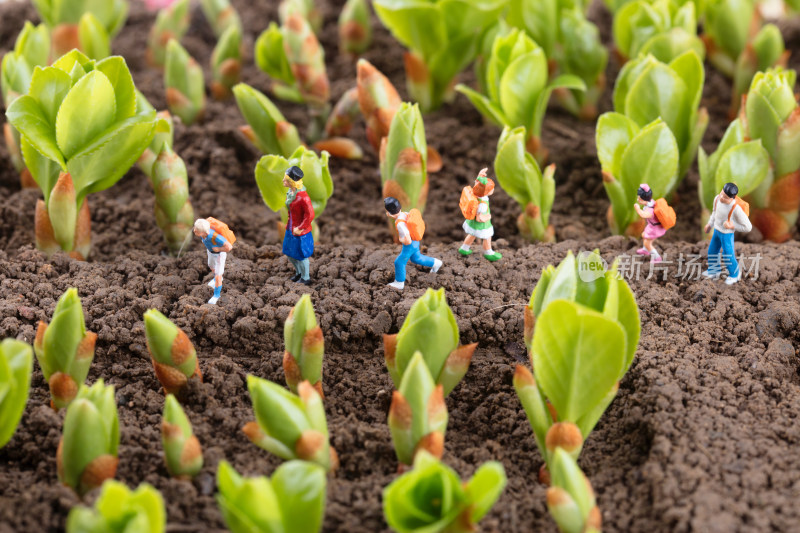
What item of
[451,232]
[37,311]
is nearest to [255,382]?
[37,311]

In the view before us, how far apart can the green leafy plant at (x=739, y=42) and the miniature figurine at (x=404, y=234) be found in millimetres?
1484

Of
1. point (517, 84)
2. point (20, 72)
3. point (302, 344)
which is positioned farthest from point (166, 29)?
point (302, 344)

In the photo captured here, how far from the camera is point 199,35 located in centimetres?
381

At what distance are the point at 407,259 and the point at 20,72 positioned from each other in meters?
1.28

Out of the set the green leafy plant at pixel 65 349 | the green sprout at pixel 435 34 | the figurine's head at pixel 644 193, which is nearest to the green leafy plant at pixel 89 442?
the green leafy plant at pixel 65 349

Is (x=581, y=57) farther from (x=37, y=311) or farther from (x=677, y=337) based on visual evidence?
(x=37, y=311)

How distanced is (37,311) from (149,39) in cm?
180

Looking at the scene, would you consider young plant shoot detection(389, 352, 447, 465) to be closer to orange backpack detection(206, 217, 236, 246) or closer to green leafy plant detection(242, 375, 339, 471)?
green leafy plant detection(242, 375, 339, 471)

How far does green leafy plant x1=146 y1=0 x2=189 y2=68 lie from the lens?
3.49m

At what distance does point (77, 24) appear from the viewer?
3256 mm

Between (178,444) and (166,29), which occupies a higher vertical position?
(166,29)

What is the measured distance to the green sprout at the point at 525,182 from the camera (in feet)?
7.72

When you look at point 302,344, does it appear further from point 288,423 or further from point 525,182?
point 525,182

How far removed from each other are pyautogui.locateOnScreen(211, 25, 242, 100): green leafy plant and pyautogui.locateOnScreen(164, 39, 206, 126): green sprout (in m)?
0.18
